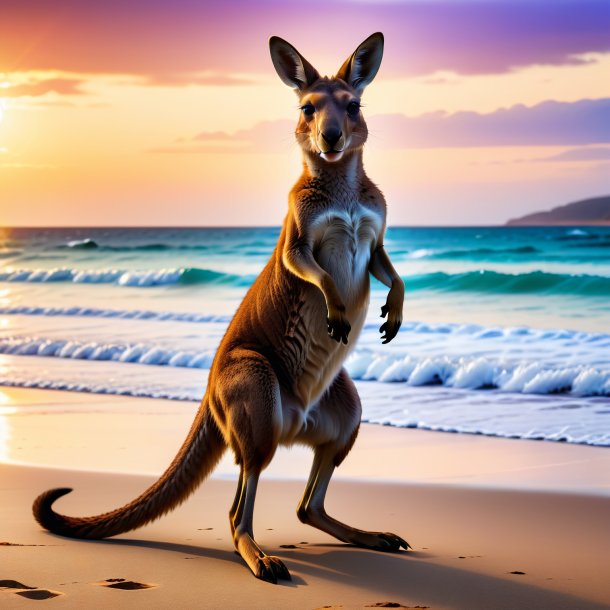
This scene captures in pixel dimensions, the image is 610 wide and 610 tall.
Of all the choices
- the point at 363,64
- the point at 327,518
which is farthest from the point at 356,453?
the point at 363,64

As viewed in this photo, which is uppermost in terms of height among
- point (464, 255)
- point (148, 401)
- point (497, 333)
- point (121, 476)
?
point (464, 255)

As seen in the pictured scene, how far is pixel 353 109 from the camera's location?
415 centimetres

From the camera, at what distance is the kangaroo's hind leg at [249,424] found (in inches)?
161

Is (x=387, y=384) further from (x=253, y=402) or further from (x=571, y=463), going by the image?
(x=253, y=402)

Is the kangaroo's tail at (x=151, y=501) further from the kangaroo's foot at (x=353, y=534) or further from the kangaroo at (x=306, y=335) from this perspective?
the kangaroo's foot at (x=353, y=534)

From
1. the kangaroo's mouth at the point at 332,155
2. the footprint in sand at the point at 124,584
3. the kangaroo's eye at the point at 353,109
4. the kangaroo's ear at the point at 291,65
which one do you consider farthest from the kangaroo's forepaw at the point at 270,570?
the kangaroo's ear at the point at 291,65

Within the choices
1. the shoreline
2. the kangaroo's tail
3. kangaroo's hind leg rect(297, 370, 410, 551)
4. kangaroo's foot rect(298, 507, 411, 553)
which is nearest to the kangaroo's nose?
kangaroo's hind leg rect(297, 370, 410, 551)

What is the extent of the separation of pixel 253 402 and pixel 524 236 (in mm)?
24144

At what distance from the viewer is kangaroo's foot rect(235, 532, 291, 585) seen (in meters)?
3.81

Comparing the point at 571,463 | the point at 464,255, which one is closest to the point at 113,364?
the point at 571,463

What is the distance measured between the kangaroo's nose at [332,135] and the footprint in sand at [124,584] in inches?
65.8

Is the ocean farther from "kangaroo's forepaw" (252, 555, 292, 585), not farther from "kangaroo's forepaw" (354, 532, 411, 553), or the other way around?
"kangaroo's forepaw" (252, 555, 292, 585)

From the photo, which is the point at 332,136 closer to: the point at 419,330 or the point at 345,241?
the point at 345,241

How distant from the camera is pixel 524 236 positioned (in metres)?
27.5
